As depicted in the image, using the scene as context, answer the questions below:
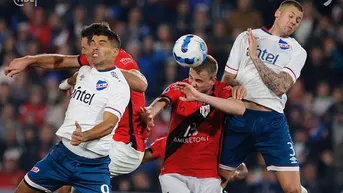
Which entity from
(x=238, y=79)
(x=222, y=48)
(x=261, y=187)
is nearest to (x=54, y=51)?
(x=222, y=48)

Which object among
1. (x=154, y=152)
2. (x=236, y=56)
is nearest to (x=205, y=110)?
(x=236, y=56)

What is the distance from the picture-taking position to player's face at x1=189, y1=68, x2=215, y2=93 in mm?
7715

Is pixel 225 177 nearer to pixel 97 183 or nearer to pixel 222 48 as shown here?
pixel 97 183

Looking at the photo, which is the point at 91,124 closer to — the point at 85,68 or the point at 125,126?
the point at 85,68

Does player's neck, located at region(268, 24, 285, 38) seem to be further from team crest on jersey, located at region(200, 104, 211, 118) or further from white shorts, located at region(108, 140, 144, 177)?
white shorts, located at region(108, 140, 144, 177)

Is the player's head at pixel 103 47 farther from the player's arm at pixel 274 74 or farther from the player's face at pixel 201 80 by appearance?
the player's arm at pixel 274 74

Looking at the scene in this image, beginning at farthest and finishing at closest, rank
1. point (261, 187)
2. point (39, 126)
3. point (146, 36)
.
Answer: point (146, 36)
point (39, 126)
point (261, 187)

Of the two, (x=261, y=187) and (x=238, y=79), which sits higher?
(x=238, y=79)

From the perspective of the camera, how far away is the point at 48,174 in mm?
7344

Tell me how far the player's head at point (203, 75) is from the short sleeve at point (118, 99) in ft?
2.44

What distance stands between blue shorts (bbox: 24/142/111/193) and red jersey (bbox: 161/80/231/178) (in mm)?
833

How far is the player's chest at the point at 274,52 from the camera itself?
8.09 metres

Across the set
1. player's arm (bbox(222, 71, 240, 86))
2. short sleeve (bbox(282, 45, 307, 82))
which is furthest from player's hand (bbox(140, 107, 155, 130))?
short sleeve (bbox(282, 45, 307, 82))

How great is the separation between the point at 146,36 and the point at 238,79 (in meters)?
6.48
